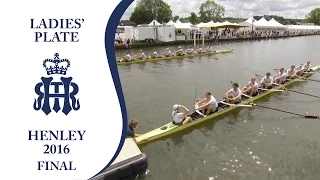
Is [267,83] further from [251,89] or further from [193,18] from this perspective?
[193,18]

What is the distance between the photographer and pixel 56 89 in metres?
2.88

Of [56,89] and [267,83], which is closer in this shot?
[56,89]

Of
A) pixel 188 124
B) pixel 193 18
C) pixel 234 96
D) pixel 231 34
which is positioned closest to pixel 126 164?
pixel 188 124

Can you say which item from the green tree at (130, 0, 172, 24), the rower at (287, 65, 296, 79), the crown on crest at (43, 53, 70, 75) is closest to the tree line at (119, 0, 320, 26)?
the green tree at (130, 0, 172, 24)

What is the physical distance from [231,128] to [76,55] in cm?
908

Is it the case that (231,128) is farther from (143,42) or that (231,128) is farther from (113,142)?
(143,42)

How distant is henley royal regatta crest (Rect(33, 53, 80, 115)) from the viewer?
2822mm

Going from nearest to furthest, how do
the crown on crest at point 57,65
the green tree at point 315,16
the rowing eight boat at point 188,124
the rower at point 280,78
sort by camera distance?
the crown on crest at point 57,65 → the rowing eight boat at point 188,124 → the rower at point 280,78 → the green tree at point 315,16

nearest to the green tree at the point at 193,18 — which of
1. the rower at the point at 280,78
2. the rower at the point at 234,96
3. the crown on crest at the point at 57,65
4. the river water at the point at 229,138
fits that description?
the river water at the point at 229,138

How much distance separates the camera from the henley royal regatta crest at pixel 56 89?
2822 millimetres

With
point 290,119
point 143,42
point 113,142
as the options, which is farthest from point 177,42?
point 113,142

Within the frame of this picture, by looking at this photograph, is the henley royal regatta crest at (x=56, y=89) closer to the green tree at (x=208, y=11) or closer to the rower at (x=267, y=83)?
the rower at (x=267, y=83)

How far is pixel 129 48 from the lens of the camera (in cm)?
3562

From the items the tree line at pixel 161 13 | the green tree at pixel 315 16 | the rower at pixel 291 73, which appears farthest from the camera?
the green tree at pixel 315 16
